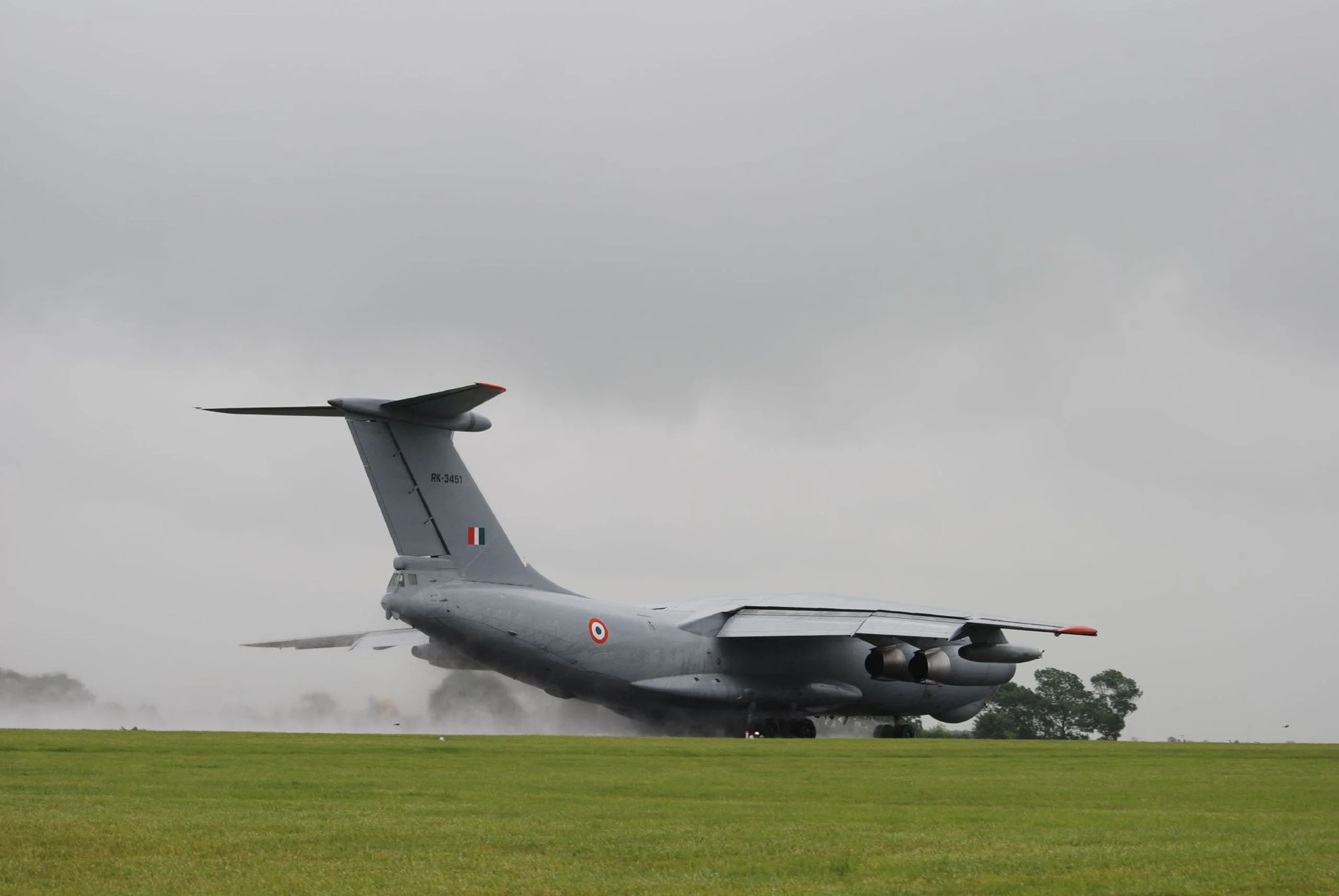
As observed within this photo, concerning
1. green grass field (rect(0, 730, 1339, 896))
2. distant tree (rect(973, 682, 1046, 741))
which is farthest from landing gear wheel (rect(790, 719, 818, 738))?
green grass field (rect(0, 730, 1339, 896))

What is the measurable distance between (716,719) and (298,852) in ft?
74.1

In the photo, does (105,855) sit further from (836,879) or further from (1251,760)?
(1251,760)

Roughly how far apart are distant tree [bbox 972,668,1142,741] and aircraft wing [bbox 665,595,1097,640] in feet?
31.6

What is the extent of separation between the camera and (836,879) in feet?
21.5

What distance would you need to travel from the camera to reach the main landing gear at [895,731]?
3144 cm

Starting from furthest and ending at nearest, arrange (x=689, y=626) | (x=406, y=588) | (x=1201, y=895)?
(x=689, y=626) → (x=406, y=588) → (x=1201, y=895)

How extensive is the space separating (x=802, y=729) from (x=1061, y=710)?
39.3 feet

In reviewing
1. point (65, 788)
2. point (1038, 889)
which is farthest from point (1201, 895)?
point (65, 788)

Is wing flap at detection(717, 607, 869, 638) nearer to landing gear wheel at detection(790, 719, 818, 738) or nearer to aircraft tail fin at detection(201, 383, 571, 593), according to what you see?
landing gear wheel at detection(790, 719, 818, 738)

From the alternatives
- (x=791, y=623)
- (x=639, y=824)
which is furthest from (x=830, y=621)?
(x=639, y=824)

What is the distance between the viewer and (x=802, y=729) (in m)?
29.5

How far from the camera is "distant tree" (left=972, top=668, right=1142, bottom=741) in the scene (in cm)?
3794

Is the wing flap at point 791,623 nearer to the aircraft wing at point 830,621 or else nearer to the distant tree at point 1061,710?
the aircraft wing at point 830,621

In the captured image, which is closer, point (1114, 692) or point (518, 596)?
point (518, 596)
